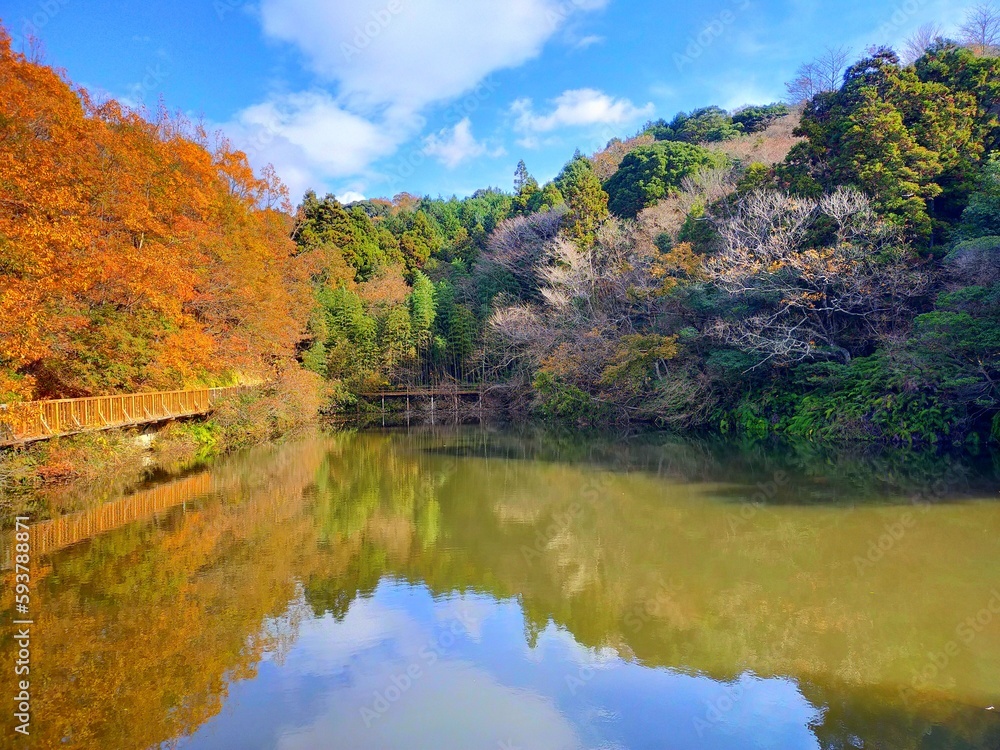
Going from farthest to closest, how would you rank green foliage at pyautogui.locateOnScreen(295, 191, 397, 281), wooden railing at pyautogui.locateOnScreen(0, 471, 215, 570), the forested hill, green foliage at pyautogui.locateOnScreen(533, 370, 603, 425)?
1. green foliage at pyautogui.locateOnScreen(295, 191, 397, 281)
2. green foliage at pyautogui.locateOnScreen(533, 370, 603, 425)
3. the forested hill
4. wooden railing at pyautogui.locateOnScreen(0, 471, 215, 570)

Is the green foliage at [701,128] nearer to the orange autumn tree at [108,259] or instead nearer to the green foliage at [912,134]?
the green foliage at [912,134]

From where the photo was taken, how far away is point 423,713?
4699mm

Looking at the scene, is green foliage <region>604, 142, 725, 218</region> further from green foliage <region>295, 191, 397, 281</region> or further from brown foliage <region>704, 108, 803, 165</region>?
green foliage <region>295, 191, 397, 281</region>

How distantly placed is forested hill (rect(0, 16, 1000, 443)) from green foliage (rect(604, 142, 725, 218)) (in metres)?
0.41

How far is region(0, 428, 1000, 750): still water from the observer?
4.50 meters

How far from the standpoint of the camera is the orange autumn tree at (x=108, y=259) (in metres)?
10.2

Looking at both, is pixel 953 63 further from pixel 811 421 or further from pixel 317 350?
pixel 317 350

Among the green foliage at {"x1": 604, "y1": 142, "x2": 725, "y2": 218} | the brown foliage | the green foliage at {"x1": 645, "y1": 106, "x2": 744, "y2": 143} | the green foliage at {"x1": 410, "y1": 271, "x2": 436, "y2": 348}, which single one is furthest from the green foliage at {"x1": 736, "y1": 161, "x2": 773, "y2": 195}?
the green foliage at {"x1": 645, "y1": 106, "x2": 744, "y2": 143}

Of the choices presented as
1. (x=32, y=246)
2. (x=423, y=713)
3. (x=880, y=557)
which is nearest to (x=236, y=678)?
(x=423, y=713)

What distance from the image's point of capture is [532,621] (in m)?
6.32

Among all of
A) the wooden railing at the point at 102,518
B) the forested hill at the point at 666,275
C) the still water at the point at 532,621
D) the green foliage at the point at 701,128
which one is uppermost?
the green foliage at the point at 701,128

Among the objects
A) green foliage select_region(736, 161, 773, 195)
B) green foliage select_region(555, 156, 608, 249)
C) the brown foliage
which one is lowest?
green foliage select_region(736, 161, 773, 195)

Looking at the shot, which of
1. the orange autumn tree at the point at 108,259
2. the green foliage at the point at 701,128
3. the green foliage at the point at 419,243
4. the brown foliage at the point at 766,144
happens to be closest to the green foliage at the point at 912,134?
the brown foliage at the point at 766,144

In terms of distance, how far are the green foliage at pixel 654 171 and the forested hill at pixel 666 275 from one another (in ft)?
1.34
